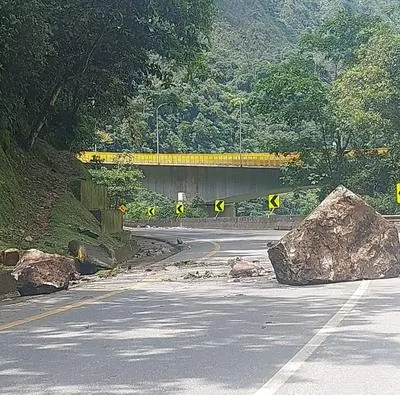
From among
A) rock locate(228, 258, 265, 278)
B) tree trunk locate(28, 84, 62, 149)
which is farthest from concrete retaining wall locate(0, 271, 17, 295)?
Answer: tree trunk locate(28, 84, 62, 149)

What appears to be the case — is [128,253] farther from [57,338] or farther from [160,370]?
[160,370]

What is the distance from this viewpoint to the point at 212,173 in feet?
212

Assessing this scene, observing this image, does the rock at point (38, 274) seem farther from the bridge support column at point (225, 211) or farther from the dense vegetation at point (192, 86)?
the bridge support column at point (225, 211)

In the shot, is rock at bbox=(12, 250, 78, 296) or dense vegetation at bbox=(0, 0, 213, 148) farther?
dense vegetation at bbox=(0, 0, 213, 148)

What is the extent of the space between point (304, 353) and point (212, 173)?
57.2 m

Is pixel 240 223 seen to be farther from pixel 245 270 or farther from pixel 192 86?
pixel 245 270

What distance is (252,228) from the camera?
5162cm

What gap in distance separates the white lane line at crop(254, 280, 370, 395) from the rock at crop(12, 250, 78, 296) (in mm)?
5872

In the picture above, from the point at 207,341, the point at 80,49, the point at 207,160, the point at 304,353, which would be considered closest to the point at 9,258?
the point at 207,341

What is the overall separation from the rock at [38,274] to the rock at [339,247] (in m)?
4.27

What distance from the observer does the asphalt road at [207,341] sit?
21.1ft

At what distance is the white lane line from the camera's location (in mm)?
6215

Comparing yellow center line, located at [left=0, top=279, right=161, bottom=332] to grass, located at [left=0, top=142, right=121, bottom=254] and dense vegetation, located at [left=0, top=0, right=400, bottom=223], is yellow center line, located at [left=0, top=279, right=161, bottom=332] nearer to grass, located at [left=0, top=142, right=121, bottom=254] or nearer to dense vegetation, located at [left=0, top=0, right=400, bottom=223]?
grass, located at [left=0, top=142, right=121, bottom=254]

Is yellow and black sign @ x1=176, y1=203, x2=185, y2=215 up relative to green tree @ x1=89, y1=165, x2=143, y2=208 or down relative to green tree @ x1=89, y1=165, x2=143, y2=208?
down
